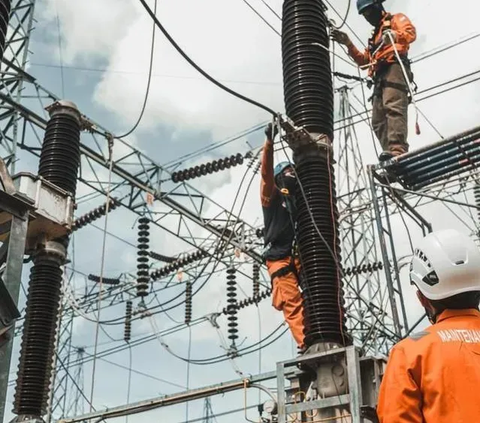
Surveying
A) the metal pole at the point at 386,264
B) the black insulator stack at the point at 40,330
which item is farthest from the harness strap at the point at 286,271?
the black insulator stack at the point at 40,330

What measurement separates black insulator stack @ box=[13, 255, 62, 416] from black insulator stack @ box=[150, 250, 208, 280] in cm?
987

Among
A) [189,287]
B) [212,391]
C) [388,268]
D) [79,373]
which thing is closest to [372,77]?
[388,268]

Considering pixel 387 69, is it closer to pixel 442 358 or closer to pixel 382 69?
pixel 382 69

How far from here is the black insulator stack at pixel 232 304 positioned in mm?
17688

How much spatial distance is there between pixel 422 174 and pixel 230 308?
41.2 ft

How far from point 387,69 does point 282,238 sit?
2.64m

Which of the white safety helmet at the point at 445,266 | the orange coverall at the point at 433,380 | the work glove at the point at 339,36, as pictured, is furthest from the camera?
the work glove at the point at 339,36

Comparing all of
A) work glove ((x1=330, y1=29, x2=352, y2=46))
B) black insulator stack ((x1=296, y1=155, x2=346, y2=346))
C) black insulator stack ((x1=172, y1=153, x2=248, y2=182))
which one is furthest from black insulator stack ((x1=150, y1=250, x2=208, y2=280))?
black insulator stack ((x1=296, y1=155, x2=346, y2=346))

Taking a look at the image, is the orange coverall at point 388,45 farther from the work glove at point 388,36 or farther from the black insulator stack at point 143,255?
the black insulator stack at point 143,255

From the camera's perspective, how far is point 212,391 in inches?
219

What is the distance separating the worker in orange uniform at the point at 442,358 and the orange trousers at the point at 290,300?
306 centimetres

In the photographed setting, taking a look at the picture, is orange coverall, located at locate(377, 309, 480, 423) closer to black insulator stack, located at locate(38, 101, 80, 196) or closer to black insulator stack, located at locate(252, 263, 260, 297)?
black insulator stack, located at locate(38, 101, 80, 196)

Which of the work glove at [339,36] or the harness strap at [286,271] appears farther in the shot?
the work glove at [339,36]

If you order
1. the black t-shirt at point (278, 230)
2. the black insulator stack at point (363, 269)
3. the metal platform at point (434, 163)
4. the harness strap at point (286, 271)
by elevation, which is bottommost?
the harness strap at point (286, 271)
